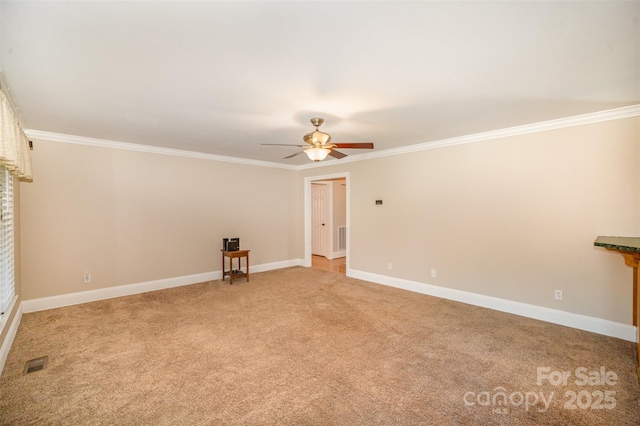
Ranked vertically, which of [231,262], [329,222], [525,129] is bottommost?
[231,262]

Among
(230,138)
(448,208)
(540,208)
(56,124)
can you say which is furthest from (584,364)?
(56,124)

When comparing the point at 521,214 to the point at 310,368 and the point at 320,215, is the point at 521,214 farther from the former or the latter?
the point at 320,215

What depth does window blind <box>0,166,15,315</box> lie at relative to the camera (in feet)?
9.30

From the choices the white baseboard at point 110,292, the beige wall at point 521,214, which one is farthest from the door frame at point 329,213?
the white baseboard at point 110,292

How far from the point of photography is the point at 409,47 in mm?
1910

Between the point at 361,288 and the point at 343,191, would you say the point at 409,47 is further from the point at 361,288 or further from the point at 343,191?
the point at 343,191

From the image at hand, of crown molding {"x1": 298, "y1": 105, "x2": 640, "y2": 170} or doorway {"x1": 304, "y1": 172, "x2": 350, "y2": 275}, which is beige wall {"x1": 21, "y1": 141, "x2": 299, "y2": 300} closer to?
doorway {"x1": 304, "y1": 172, "x2": 350, "y2": 275}

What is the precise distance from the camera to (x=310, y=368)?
8.32 ft

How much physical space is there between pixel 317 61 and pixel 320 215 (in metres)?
6.27

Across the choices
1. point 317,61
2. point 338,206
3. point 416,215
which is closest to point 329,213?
point 338,206

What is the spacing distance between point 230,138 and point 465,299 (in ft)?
13.8

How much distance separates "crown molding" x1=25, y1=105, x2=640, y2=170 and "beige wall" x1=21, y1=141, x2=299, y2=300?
0.09 metres

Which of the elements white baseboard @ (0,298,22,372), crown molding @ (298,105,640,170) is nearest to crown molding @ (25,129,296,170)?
white baseboard @ (0,298,22,372)

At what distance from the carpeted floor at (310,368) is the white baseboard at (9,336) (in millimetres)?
76
